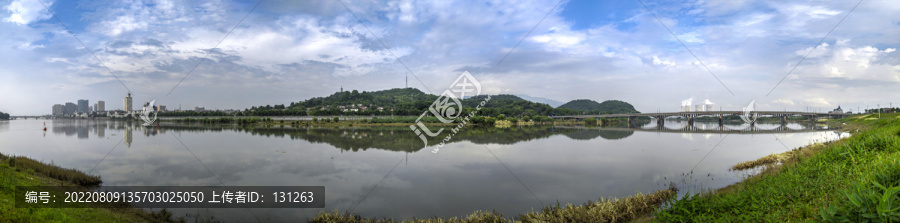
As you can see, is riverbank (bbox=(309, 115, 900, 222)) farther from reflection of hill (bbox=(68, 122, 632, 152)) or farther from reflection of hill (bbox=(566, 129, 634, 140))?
reflection of hill (bbox=(566, 129, 634, 140))

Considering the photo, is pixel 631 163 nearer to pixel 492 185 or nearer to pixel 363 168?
pixel 492 185

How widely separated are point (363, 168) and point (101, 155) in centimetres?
1456

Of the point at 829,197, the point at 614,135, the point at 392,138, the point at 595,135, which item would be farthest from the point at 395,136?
the point at 829,197

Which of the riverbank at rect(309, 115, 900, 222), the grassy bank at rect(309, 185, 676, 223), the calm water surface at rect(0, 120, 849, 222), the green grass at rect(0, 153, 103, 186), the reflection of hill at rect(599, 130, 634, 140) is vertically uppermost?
the riverbank at rect(309, 115, 900, 222)

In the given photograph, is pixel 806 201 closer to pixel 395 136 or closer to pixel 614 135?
pixel 395 136

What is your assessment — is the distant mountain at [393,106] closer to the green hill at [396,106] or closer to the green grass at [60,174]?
the green hill at [396,106]

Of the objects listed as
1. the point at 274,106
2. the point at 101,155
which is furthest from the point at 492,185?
the point at 274,106

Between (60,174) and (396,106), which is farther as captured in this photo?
(396,106)

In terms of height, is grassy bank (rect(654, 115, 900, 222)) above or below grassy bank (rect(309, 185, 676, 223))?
above

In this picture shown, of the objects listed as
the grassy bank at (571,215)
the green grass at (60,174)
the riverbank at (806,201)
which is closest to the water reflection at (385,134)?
the green grass at (60,174)

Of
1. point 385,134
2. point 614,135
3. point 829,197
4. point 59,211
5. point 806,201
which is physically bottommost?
point 614,135

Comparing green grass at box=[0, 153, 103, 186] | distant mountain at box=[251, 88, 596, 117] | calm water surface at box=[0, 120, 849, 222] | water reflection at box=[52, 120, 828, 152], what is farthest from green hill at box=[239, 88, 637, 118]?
green grass at box=[0, 153, 103, 186]

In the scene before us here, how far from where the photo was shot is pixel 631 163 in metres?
16.5

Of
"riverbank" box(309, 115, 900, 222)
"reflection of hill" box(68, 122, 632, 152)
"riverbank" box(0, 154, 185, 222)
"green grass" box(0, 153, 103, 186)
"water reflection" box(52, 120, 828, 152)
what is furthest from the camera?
"water reflection" box(52, 120, 828, 152)
